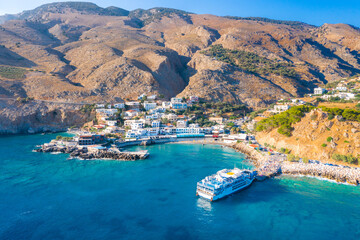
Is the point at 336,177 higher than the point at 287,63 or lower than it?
lower

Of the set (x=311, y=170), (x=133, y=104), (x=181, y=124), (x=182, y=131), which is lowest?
(x=311, y=170)

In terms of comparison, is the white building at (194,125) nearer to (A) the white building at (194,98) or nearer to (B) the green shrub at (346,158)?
(A) the white building at (194,98)

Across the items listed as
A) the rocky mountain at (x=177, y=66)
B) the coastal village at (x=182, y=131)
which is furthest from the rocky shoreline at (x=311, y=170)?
the rocky mountain at (x=177, y=66)

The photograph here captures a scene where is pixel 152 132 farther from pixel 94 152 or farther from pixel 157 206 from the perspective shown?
pixel 157 206

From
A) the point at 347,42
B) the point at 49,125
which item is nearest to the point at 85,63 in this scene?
the point at 49,125

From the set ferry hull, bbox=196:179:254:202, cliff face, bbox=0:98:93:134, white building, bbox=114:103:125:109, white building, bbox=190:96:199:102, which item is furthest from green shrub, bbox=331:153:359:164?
cliff face, bbox=0:98:93:134

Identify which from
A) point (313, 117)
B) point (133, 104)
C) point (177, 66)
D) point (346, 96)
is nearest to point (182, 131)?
point (133, 104)

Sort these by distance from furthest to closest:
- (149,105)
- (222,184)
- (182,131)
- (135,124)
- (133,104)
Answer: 1. (133,104)
2. (149,105)
3. (135,124)
4. (182,131)
5. (222,184)

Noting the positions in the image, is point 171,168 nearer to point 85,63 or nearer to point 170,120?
point 170,120
